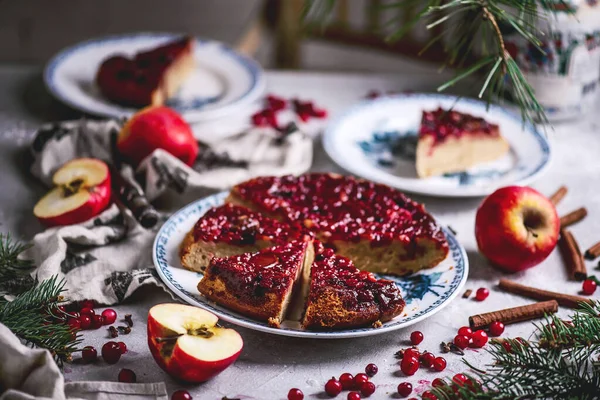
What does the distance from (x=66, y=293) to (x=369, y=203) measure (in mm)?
871

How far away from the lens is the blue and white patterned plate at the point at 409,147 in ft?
8.27

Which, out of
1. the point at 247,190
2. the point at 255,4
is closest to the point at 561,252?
the point at 247,190

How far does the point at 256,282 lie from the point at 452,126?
1.22 metres

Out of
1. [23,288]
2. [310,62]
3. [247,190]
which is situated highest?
[247,190]

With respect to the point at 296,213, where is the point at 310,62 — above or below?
Answer: below

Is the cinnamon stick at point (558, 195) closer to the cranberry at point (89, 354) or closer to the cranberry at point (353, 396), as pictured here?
the cranberry at point (353, 396)

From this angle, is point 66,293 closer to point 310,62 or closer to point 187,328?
point 187,328

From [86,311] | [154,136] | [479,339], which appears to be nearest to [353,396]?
[479,339]

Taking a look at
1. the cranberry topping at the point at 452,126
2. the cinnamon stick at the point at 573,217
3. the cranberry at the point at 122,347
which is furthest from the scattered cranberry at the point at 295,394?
the cranberry topping at the point at 452,126

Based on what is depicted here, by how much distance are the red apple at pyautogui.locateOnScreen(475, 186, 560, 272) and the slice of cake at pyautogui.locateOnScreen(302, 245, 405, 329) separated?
1.43ft

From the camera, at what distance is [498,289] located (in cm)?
206

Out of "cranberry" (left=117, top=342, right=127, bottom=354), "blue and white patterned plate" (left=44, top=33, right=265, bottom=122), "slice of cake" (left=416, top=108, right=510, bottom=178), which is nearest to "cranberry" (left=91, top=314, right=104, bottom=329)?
"cranberry" (left=117, top=342, right=127, bottom=354)

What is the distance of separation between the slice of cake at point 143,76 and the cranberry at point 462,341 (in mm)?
1611

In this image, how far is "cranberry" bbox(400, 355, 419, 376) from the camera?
171 cm
